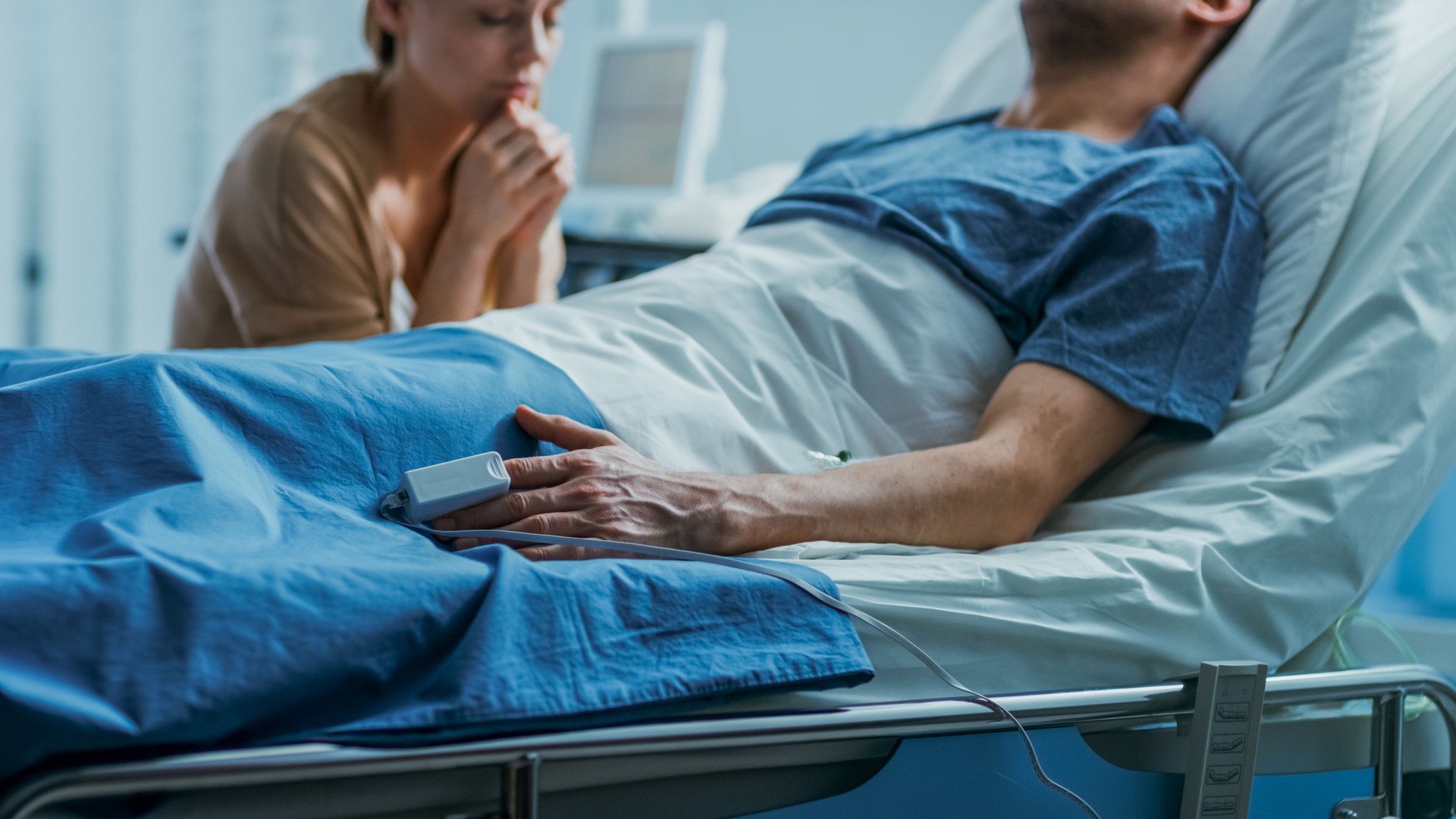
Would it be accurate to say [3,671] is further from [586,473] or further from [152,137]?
[152,137]

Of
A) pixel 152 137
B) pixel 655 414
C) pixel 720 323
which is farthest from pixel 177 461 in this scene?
pixel 152 137

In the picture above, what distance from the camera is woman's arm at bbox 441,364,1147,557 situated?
0.84m

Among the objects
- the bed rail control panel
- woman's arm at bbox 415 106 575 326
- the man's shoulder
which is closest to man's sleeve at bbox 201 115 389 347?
woman's arm at bbox 415 106 575 326

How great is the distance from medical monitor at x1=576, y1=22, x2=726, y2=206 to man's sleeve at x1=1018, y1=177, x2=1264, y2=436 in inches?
54.7

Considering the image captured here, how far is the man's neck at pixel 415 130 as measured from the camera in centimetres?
157

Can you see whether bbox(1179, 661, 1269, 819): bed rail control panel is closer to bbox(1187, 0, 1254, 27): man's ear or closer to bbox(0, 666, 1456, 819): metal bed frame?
bbox(0, 666, 1456, 819): metal bed frame

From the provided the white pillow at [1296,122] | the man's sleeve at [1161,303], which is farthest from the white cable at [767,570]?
the white pillow at [1296,122]

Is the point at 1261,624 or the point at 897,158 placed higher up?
the point at 897,158

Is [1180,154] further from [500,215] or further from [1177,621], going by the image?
[500,215]

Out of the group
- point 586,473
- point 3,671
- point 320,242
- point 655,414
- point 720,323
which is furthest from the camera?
point 320,242

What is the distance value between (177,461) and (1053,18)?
111 cm

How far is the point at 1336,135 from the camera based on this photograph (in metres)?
1.20

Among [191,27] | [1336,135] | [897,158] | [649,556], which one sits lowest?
[191,27]

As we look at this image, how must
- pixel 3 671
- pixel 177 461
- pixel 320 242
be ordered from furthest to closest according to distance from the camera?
1. pixel 320 242
2. pixel 177 461
3. pixel 3 671
